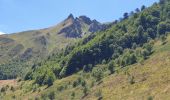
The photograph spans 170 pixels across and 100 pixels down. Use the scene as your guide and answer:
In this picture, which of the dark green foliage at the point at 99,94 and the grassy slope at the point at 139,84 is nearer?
the grassy slope at the point at 139,84

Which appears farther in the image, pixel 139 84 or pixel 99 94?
pixel 99 94

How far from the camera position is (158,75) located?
163375 millimetres

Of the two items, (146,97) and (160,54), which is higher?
(160,54)

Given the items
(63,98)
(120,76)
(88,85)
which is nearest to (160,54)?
(120,76)

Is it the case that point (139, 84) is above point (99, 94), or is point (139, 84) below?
above

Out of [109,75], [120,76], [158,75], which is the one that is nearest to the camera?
[158,75]

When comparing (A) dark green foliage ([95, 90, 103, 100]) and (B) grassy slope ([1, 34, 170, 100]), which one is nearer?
(B) grassy slope ([1, 34, 170, 100])

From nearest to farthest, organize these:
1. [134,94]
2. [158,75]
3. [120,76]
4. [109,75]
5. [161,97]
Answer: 1. [161,97]
2. [134,94]
3. [158,75]
4. [120,76]
5. [109,75]

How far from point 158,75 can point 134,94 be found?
15.9 m

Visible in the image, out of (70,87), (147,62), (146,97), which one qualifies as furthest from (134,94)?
(70,87)

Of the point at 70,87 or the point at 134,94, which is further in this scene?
the point at 70,87

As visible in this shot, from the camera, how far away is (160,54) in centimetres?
19275

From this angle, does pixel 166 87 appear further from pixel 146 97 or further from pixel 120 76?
pixel 120 76

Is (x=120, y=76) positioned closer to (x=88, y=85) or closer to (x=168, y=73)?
(x=88, y=85)
